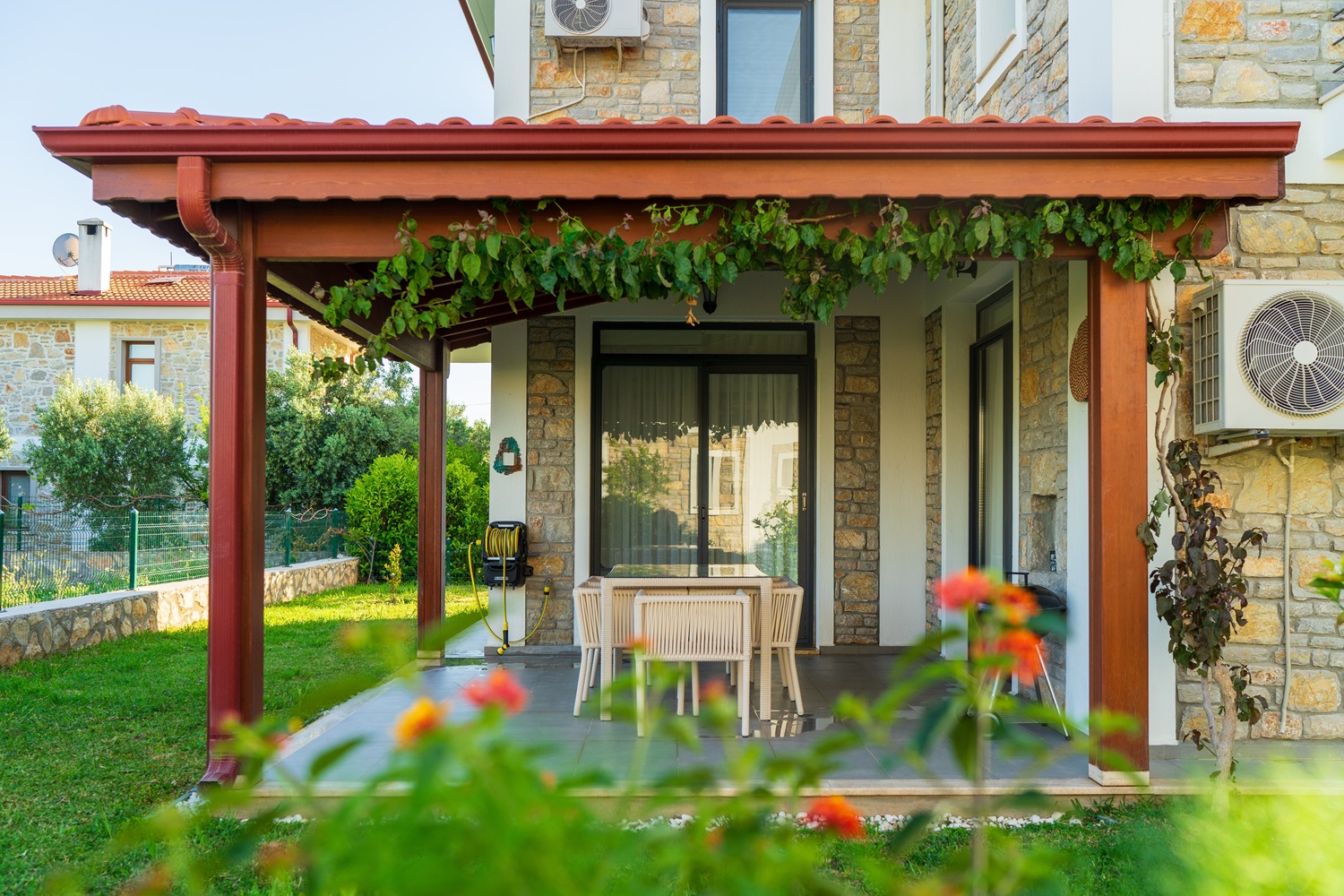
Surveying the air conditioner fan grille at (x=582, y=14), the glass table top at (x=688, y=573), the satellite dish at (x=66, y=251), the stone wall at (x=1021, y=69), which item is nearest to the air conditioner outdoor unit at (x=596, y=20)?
the air conditioner fan grille at (x=582, y=14)

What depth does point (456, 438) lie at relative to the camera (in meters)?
22.7

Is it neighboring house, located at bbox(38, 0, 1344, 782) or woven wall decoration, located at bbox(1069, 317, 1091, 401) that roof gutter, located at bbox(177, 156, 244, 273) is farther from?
woven wall decoration, located at bbox(1069, 317, 1091, 401)

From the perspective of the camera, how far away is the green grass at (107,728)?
3686 millimetres

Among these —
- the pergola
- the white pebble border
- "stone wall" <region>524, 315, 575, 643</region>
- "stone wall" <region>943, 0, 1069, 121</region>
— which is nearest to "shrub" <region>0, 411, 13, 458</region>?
"stone wall" <region>524, 315, 575, 643</region>

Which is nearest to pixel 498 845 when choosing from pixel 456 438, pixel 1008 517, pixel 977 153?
pixel 977 153

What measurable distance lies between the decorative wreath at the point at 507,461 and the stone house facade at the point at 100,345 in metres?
10.4

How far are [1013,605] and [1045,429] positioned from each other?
467 cm

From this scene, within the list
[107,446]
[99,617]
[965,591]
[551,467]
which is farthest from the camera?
[107,446]

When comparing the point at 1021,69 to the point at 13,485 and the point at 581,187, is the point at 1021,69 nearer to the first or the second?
the point at 581,187

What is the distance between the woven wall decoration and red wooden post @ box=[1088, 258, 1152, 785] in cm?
50

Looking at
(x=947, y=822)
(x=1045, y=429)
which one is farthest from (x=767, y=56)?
(x=947, y=822)

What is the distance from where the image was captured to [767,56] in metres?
7.52

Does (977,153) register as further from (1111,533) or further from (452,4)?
(452,4)

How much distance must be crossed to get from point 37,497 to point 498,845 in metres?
18.1
